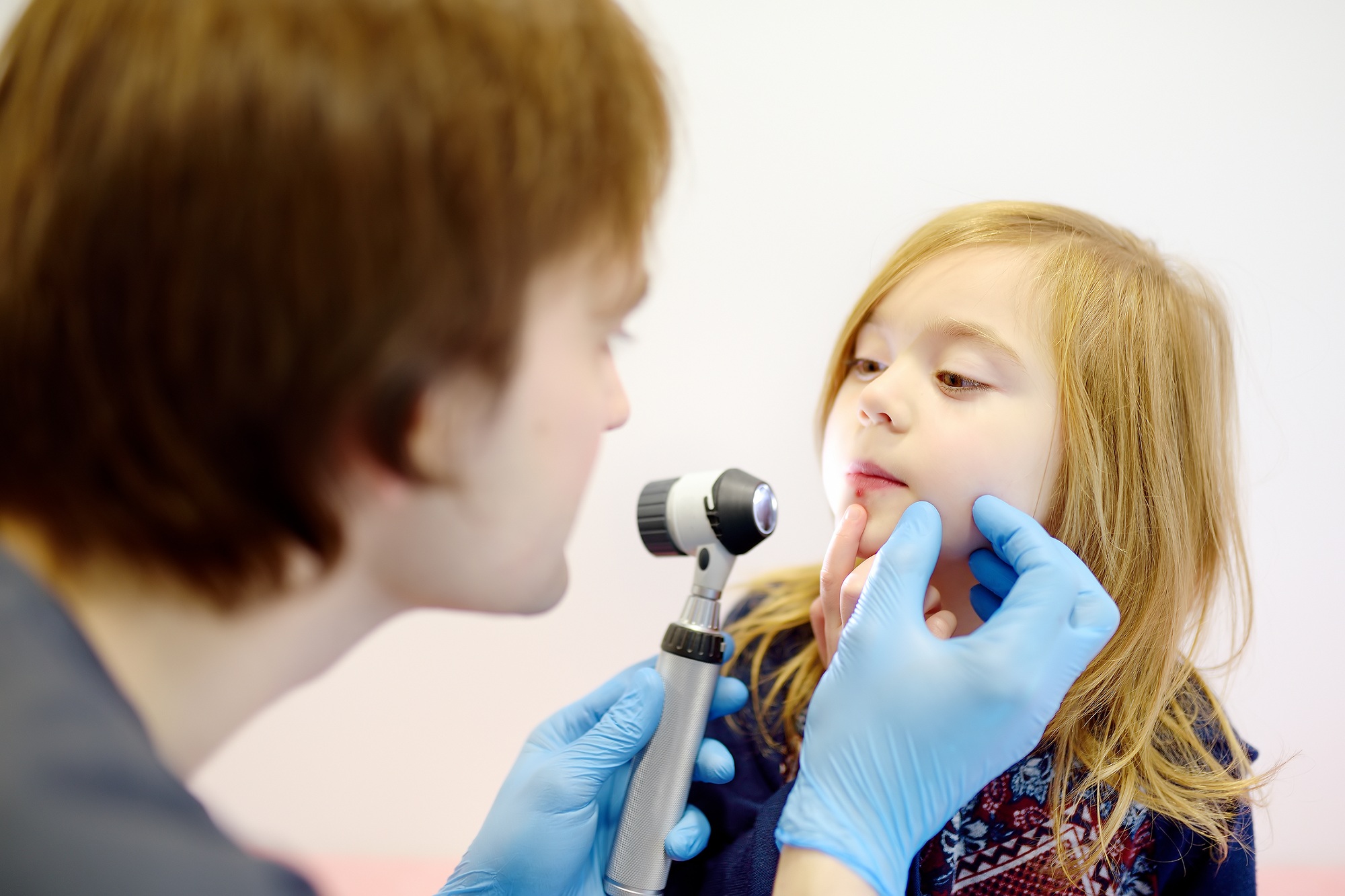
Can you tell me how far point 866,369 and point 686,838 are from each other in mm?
578

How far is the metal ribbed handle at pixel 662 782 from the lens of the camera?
3.12 ft

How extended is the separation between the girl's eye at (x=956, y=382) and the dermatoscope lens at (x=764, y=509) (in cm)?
23

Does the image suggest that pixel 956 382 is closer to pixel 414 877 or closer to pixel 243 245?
pixel 243 245

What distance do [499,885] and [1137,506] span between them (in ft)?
2.70

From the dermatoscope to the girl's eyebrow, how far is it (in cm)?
26

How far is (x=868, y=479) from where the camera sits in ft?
3.38

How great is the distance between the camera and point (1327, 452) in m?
1.48

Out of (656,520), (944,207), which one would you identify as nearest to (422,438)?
(656,520)

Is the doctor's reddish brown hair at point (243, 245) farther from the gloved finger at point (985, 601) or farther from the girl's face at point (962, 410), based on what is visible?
the gloved finger at point (985, 601)

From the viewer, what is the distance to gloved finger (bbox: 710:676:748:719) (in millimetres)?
1076

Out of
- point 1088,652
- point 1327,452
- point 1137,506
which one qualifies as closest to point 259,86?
point 1088,652

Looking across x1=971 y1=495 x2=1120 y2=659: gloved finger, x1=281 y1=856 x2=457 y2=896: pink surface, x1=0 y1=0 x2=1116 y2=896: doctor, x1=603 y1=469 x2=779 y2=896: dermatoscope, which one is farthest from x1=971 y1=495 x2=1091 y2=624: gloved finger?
x1=281 y1=856 x2=457 y2=896: pink surface

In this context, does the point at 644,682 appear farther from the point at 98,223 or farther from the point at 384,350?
the point at 98,223

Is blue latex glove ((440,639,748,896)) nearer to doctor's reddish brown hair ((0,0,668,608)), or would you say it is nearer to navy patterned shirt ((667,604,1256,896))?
navy patterned shirt ((667,604,1256,896))
